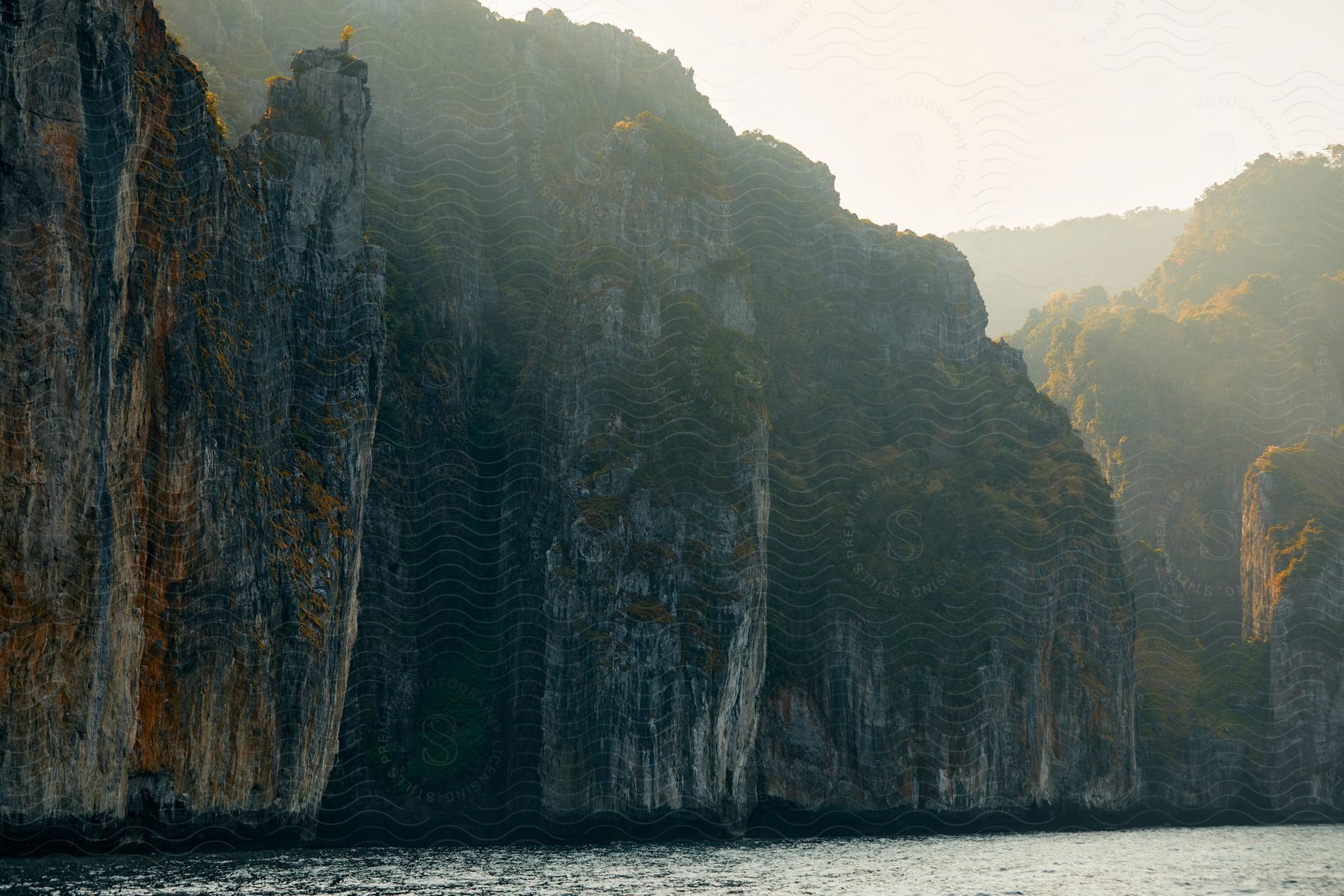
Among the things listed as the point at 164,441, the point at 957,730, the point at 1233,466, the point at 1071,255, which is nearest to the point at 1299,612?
the point at 1233,466

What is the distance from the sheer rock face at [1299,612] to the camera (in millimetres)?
68875

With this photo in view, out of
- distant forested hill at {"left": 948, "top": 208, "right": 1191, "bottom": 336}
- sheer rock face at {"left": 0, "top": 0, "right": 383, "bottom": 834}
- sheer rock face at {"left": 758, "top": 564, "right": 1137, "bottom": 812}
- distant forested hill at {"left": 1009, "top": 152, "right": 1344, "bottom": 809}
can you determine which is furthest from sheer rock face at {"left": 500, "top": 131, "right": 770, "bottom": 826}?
distant forested hill at {"left": 948, "top": 208, "right": 1191, "bottom": 336}

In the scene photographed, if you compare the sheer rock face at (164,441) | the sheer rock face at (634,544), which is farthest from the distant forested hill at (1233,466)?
the sheer rock face at (164,441)

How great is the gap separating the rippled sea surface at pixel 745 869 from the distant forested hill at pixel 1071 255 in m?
90.6

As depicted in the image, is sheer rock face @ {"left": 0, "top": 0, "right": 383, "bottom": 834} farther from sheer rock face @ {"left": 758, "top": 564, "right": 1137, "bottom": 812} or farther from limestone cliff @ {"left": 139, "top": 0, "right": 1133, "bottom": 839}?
sheer rock face @ {"left": 758, "top": 564, "right": 1137, "bottom": 812}

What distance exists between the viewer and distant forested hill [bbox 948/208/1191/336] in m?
139

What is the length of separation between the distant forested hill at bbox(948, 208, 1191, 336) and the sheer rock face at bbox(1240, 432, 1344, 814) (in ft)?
191

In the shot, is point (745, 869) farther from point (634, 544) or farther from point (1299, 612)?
point (1299, 612)

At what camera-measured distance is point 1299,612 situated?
72.4m

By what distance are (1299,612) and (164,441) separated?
56634 millimetres

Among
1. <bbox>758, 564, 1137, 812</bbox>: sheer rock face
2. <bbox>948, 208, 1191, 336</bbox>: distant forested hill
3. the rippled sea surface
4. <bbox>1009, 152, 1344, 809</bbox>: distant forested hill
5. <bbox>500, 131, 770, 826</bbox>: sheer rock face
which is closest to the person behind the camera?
the rippled sea surface

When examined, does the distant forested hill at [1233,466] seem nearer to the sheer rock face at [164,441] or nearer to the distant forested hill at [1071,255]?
the distant forested hill at [1071,255]

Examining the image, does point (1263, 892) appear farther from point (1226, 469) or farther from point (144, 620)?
point (1226, 469)

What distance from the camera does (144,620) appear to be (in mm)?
37875
